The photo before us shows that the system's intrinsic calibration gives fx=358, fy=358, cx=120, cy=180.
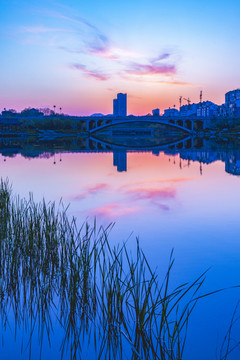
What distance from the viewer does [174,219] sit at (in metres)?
12.6

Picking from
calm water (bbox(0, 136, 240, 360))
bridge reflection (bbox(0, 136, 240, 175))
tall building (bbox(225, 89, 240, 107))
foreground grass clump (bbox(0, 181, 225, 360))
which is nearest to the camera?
foreground grass clump (bbox(0, 181, 225, 360))

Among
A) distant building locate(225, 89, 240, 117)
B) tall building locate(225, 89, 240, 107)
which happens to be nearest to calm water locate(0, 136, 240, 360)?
distant building locate(225, 89, 240, 117)

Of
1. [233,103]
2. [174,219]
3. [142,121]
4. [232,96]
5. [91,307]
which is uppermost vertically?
[232,96]

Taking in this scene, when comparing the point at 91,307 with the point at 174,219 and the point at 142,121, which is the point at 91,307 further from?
the point at 142,121

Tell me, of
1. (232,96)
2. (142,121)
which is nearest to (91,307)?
(142,121)

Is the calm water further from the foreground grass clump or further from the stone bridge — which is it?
the stone bridge

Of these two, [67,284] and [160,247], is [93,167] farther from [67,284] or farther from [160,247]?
[67,284]

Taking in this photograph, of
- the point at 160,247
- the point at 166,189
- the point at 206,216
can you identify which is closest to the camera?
the point at 160,247

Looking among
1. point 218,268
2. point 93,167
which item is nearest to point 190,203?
point 218,268

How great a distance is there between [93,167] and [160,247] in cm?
2440

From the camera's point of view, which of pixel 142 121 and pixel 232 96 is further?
pixel 232 96

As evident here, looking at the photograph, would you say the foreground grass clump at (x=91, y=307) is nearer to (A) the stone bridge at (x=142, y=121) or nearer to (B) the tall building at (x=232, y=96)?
(A) the stone bridge at (x=142, y=121)

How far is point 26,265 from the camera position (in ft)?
21.8

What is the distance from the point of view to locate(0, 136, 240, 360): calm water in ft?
17.4
